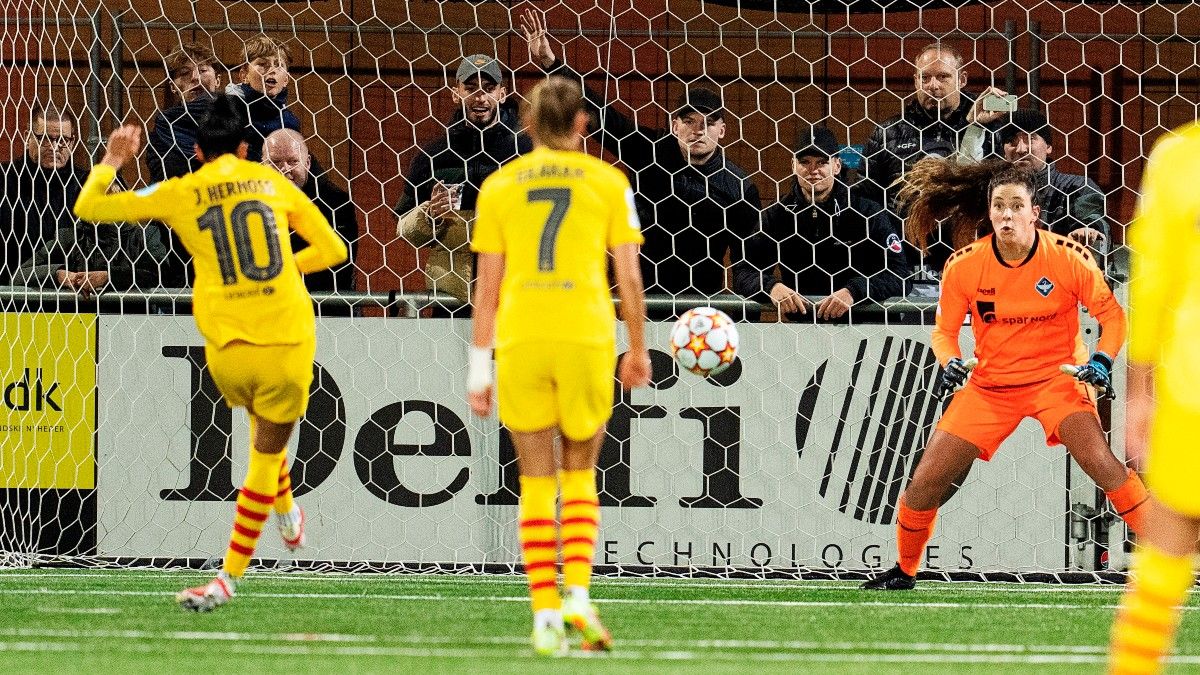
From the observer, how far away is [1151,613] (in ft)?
11.9

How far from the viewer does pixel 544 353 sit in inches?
197

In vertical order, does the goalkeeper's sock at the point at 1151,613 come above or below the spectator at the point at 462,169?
below

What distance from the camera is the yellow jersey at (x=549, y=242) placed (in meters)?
5.02

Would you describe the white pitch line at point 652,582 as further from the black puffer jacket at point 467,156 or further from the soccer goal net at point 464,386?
the black puffer jacket at point 467,156

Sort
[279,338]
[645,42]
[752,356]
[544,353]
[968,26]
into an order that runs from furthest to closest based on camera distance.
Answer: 1. [968,26]
2. [645,42]
3. [752,356]
4. [279,338]
5. [544,353]

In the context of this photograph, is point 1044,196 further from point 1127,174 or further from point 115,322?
point 115,322

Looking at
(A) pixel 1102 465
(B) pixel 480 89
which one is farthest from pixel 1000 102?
(B) pixel 480 89

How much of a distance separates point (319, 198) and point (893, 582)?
11.0ft

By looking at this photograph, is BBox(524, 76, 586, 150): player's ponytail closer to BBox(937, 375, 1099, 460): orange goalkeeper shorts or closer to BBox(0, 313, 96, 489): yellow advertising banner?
BBox(937, 375, 1099, 460): orange goalkeeper shorts

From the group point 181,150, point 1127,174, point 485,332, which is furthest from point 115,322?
point 1127,174

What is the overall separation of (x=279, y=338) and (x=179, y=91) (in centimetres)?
306

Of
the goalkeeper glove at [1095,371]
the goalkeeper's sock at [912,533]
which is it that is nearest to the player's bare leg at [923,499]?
the goalkeeper's sock at [912,533]

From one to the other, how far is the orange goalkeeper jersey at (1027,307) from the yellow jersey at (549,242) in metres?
2.86

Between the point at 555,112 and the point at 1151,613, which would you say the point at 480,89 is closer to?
the point at 555,112
